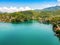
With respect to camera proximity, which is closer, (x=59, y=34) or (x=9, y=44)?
(x=9, y=44)

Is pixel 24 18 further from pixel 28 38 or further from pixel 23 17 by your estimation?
pixel 28 38

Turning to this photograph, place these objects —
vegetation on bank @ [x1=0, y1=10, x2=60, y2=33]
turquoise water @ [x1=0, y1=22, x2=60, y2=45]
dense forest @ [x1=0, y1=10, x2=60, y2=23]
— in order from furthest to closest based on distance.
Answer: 1. dense forest @ [x1=0, y1=10, x2=60, y2=23]
2. vegetation on bank @ [x1=0, y1=10, x2=60, y2=33]
3. turquoise water @ [x1=0, y1=22, x2=60, y2=45]

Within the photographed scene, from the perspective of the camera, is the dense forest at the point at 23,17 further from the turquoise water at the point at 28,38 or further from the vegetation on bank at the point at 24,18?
the turquoise water at the point at 28,38

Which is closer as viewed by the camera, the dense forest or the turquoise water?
the turquoise water

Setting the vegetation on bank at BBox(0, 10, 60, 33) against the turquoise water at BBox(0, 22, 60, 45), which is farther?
the vegetation on bank at BBox(0, 10, 60, 33)

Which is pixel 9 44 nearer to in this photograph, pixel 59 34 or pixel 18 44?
pixel 18 44

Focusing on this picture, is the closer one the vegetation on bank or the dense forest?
the vegetation on bank

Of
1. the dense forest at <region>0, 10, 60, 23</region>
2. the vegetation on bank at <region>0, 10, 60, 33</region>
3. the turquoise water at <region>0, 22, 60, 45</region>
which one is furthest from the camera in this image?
the dense forest at <region>0, 10, 60, 23</region>

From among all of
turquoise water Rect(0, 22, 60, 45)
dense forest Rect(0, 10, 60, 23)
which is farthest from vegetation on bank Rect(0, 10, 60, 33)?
turquoise water Rect(0, 22, 60, 45)

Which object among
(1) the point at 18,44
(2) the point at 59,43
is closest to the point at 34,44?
(1) the point at 18,44

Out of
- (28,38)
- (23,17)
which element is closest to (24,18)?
(23,17)

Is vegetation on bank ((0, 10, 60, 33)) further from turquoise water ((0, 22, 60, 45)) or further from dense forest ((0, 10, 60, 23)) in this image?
turquoise water ((0, 22, 60, 45))
